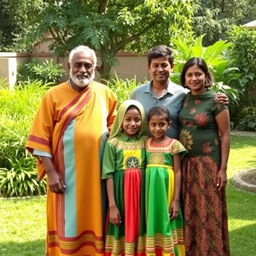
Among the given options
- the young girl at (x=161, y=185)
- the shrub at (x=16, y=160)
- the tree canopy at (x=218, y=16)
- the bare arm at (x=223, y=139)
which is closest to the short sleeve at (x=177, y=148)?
the young girl at (x=161, y=185)

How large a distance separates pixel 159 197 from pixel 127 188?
0.77 ft

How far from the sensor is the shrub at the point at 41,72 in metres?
18.5

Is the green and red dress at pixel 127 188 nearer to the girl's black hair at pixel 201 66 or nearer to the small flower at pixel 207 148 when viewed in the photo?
the small flower at pixel 207 148

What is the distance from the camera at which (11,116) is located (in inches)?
321

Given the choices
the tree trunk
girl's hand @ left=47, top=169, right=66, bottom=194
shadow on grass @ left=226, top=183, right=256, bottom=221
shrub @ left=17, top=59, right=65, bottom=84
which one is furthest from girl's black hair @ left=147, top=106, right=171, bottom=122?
shrub @ left=17, top=59, right=65, bottom=84

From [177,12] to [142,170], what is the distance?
11594mm

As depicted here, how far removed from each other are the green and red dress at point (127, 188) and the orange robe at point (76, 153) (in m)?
0.12

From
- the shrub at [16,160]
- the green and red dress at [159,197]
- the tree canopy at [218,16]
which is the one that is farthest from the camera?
the tree canopy at [218,16]

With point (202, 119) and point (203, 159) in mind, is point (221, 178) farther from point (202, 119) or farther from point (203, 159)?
point (202, 119)

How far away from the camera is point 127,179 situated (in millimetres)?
3730

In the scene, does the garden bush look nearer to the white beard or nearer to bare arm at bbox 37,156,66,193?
the white beard

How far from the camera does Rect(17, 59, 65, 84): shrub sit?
729 inches

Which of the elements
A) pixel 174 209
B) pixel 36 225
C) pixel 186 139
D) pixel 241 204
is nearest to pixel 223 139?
pixel 186 139

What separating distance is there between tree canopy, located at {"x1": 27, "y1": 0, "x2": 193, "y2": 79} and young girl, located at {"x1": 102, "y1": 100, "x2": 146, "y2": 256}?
10.3 meters
